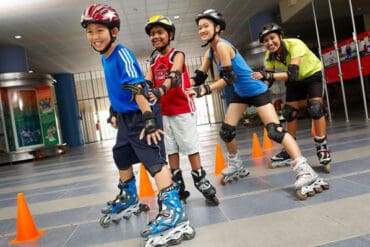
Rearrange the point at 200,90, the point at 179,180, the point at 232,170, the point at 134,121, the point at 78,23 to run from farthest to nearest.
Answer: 1. the point at 78,23
2. the point at 232,170
3. the point at 179,180
4. the point at 200,90
5. the point at 134,121

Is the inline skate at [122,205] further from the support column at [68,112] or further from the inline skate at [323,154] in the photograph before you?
the support column at [68,112]

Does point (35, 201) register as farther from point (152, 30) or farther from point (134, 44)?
point (134, 44)

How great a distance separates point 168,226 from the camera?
2.29m

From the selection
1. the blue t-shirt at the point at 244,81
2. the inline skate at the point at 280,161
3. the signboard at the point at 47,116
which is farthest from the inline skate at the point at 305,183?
the signboard at the point at 47,116

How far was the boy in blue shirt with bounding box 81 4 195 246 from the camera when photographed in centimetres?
230

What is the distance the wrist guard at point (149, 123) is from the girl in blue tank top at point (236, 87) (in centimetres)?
49

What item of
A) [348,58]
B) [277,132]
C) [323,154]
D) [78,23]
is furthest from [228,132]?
[78,23]

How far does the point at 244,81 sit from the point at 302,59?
2.75 feet

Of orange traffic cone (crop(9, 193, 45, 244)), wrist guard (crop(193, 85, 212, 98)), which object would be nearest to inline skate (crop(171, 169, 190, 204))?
wrist guard (crop(193, 85, 212, 98))

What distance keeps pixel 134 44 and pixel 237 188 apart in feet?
42.5

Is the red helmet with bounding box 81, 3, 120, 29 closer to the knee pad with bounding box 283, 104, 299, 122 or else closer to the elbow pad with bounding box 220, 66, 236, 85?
the elbow pad with bounding box 220, 66, 236, 85

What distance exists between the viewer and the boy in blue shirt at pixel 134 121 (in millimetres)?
2305

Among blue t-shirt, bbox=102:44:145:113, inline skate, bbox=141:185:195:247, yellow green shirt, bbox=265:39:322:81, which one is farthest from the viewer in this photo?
yellow green shirt, bbox=265:39:322:81

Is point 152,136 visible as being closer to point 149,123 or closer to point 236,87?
point 149,123
